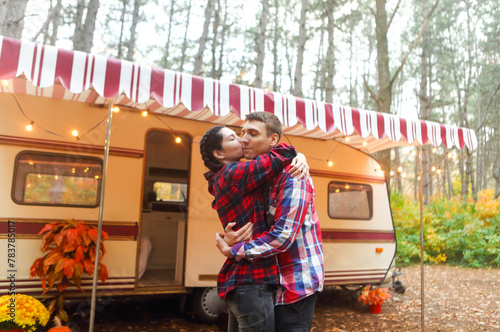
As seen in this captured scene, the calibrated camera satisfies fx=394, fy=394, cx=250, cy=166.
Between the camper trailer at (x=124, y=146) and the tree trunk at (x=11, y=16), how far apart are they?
3.26 m

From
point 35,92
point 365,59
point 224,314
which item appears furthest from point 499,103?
point 35,92

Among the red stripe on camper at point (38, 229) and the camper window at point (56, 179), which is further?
the camper window at point (56, 179)

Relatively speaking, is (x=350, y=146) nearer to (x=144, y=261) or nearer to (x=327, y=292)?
(x=327, y=292)

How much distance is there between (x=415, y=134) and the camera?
18.2 ft

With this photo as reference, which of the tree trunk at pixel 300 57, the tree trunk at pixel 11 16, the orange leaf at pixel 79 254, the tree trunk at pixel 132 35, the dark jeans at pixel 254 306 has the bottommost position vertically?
the orange leaf at pixel 79 254

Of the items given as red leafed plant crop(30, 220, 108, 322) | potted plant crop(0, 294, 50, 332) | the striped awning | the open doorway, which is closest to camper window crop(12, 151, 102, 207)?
red leafed plant crop(30, 220, 108, 322)

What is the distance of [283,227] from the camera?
1.71 m

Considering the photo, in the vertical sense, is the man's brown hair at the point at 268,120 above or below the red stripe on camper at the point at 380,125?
below

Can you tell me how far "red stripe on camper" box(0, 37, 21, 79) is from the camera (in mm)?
3361

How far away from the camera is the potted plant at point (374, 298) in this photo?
6242 mm

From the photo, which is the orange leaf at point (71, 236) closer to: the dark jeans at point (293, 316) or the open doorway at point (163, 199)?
the open doorway at point (163, 199)

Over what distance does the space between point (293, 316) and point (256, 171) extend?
682mm

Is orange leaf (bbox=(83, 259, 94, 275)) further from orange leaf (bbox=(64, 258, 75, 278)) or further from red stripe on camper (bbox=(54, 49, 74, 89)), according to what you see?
red stripe on camper (bbox=(54, 49, 74, 89))

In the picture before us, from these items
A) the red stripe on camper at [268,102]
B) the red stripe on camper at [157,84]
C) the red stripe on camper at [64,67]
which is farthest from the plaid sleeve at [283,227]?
the red stripe on camper at [268,102]
